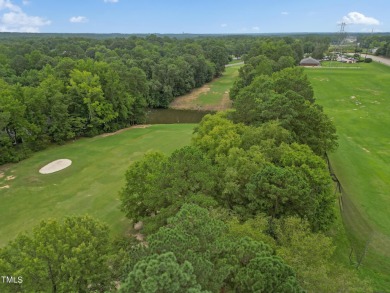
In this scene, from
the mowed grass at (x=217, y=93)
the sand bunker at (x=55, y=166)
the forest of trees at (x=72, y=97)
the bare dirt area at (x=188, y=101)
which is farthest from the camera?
the mowed grass at (x=217, y=93)

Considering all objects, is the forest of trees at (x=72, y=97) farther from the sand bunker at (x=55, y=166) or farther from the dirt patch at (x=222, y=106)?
the dirt patch at (x=222, y=106)

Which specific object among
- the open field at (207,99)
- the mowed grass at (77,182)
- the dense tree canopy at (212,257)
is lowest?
the mowed grass at (77,182)

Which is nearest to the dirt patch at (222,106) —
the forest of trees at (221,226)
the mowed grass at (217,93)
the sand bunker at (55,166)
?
the mowed grass at (217,93)

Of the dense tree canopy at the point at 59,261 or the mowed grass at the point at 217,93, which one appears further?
the mowed grass at the point at 217,93

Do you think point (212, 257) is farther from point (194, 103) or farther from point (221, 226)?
point (194, 103)

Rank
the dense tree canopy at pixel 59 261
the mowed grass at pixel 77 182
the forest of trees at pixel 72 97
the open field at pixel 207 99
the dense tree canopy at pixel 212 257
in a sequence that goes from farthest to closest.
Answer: the open field at pixel 207 99 < the forest of trees at pixel 72 97 < the mowed grass at pixel 77 182 < the dense tree canopy at pixel 59 261 < the dense tree canopy at pixel 212 257

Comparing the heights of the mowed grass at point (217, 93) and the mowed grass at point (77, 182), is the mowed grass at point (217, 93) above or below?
above

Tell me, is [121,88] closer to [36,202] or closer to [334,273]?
[36,202]

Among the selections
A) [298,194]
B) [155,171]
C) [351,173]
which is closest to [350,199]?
[351,173]
